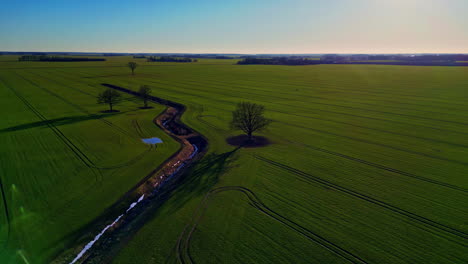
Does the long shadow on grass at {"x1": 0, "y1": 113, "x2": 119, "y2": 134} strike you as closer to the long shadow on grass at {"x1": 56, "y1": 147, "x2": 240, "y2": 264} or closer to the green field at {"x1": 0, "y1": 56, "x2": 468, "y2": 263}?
the green field at {"x1": 0, "y1": 56, "x2": 468, "y2": 263}

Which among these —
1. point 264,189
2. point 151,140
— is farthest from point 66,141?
point 264,189

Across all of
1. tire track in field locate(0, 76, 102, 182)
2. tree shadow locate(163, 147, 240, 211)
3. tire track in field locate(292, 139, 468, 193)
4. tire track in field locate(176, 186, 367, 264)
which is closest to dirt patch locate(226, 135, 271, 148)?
tree shadow locate(163, 147, 240, 211)

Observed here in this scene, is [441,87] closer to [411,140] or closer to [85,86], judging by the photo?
[411,140]

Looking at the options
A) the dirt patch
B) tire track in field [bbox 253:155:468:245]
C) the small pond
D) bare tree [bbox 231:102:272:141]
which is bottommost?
tire track in field [bbox 253:155:468:245]

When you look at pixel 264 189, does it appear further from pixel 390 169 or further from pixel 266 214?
pixel 390 169

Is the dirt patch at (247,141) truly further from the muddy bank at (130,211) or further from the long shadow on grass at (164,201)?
the muddy bank at (130,211)
